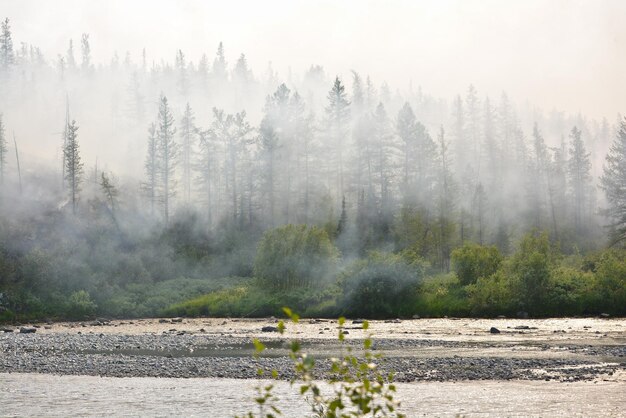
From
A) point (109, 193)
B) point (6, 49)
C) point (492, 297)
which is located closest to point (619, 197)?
point (492, 297)

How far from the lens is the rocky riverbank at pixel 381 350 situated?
3262 cm

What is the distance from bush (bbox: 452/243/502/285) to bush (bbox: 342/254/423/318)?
4375mm

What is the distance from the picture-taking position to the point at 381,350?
36.5 m

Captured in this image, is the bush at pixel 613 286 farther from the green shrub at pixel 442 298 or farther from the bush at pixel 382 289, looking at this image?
the bush at pixel 382 289

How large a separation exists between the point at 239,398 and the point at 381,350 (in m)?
11.9

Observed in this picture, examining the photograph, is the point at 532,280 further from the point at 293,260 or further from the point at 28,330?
the point at 28,330

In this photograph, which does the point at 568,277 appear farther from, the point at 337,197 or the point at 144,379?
the point at 337,197

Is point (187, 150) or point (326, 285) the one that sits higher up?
point (187, 150)

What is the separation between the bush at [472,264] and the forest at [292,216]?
0.16 m

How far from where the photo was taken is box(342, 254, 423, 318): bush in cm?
7231

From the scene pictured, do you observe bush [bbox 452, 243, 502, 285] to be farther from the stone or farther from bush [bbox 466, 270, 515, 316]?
the stone

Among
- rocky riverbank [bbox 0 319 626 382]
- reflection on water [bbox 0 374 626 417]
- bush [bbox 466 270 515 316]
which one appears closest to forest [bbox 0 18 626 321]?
bush [bbox 466 270 515 316]

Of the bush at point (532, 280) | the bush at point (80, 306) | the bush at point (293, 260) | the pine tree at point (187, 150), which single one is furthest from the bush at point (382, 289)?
the pine tree at point (187, 150)

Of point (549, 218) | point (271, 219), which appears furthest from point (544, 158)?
point (271, 219)
